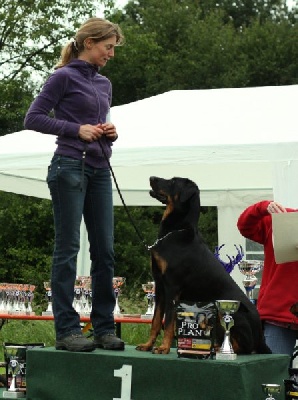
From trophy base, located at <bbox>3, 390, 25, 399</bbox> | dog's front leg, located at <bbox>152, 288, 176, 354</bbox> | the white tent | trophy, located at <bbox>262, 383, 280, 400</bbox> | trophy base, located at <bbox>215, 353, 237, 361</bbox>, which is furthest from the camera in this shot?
the white tent

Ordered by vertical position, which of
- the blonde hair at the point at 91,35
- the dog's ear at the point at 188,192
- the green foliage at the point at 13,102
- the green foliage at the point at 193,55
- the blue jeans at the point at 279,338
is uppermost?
the green foliage at the point at 193,55

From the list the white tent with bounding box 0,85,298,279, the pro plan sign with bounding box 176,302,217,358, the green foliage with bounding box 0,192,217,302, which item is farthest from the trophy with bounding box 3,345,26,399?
the green foliage with bounding box 0,192,217,302

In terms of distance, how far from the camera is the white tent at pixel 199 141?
630cm

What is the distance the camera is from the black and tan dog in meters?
4.06

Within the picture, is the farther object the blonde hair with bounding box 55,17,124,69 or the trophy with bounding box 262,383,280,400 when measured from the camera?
the blonde hair with bounding box 55,17,124,69

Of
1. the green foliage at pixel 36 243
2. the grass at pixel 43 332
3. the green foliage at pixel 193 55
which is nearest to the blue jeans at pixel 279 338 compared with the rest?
the grass at pixel 43 332

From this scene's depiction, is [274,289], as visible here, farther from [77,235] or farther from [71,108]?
[71,108]

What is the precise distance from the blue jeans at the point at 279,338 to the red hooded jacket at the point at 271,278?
63 mm

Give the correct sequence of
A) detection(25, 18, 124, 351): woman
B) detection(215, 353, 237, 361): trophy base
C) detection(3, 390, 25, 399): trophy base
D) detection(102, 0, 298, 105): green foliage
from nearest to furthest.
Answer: detection(215, 353, 237, 361): trophy base < detection(25, 18, 124, 351): woman < detection(3, 390, 25, 399): trophy base < detection(102, 0, 298, 105): green foliage

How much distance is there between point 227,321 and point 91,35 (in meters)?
1.34

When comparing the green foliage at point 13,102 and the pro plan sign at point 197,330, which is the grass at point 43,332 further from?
the green foliage at point 13,102

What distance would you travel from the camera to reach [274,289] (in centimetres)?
455

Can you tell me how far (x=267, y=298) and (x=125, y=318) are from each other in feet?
5.11

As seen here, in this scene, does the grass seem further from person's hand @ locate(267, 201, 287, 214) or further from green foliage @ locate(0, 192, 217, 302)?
person's hand @ locate(267, 201, 287, 214)
